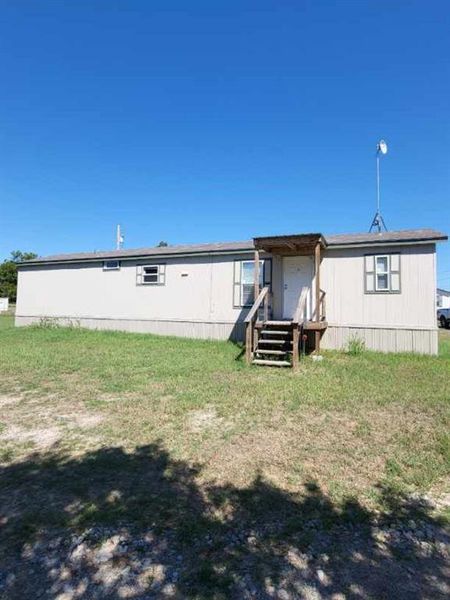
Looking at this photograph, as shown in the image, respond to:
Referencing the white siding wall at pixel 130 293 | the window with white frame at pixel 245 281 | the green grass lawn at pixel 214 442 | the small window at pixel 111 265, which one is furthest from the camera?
the small window at pixel 111 265

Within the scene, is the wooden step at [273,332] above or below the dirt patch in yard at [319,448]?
above

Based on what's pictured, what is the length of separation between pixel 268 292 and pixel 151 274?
468 cm

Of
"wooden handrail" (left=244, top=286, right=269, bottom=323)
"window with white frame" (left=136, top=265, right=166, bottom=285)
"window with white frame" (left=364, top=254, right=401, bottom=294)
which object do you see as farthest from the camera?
"window with white frame" (left=136, top=265, right=166, bottom=285)

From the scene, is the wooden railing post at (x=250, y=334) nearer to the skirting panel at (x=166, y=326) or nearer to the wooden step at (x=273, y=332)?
the wooden step at (x=273, y=332)

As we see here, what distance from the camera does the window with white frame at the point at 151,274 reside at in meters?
13.2

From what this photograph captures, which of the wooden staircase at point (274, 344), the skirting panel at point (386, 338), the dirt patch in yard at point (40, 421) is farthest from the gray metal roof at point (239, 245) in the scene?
the dirt patch in yard at point (40, 421)

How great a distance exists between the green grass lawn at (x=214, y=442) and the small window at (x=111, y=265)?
6677 mm

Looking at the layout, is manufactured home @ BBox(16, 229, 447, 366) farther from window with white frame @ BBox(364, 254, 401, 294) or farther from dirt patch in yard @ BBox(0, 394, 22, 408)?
dirt patch in yard @ BBox(0, 394, 22, 408)

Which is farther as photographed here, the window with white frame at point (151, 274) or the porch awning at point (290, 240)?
the window with white frame at point (151, 274)

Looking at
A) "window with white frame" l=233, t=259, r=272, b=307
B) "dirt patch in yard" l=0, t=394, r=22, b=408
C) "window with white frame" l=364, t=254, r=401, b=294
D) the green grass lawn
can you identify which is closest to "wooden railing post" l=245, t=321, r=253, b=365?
the green grass lawn

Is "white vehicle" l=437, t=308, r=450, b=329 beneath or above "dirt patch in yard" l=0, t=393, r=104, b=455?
above

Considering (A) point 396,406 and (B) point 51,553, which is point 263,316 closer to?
(A) point 396,406

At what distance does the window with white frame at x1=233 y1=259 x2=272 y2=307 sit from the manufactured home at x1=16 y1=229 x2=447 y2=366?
0.03 meters

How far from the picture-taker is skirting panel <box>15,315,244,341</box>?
11.9 metres
